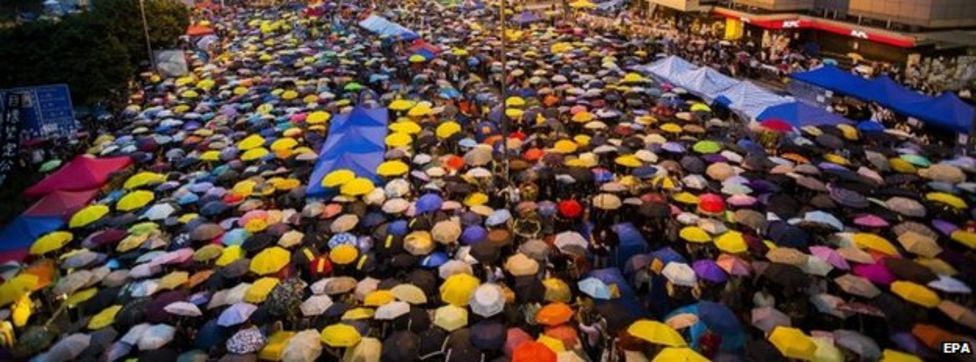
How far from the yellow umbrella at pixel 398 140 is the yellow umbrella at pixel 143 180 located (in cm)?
605

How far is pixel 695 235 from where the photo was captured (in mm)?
12781

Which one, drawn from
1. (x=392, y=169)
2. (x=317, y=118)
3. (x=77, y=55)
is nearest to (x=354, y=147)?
(x=392, y=169)

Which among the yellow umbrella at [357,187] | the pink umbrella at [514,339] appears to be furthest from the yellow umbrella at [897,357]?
the yellow umbrella at [357,187]

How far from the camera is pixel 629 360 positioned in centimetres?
934

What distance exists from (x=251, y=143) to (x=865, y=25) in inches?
991

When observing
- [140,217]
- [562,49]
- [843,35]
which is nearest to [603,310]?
[140,217]

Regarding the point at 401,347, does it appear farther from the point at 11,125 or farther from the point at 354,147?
the point at 11,125

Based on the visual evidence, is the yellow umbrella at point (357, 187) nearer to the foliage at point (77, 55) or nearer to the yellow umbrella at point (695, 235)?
→ the yellow umbrella at point (695, 235)

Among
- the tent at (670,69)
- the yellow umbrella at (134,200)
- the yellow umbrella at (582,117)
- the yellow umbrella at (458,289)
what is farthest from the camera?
the tent at (670,69)

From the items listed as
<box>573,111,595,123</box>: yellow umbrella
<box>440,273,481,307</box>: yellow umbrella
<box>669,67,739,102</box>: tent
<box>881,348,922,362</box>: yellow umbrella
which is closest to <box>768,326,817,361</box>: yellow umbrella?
<box>881,348,922,362</box>: yellow umbrella

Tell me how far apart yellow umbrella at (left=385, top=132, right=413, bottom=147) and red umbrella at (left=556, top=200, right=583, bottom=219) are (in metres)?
5.82

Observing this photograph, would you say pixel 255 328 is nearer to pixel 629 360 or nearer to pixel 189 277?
pixel 189 277

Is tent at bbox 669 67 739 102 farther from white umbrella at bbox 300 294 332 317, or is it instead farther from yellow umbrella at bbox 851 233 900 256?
white umbrella at bbox 300 294 332 317

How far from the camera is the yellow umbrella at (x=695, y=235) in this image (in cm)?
1272
